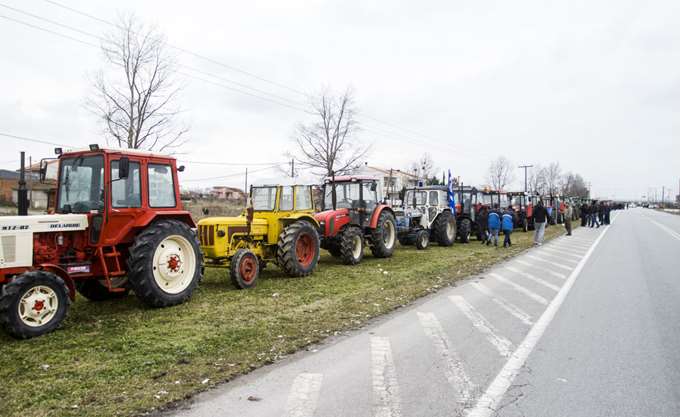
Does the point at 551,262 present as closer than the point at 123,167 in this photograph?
No

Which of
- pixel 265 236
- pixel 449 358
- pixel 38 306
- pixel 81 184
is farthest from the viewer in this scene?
pixel 265 236

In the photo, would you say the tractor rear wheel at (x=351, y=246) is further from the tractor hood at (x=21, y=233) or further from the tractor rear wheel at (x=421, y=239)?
the tractor hood at (x=21, y=233)

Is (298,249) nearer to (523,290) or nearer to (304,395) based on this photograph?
(523,290)

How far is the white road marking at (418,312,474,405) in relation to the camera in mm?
4304

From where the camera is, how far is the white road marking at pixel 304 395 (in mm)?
3895

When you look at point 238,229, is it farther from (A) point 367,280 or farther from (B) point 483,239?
(B) point 483,239

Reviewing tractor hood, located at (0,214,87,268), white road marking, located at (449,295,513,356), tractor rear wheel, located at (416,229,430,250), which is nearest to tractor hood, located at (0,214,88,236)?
tractor hood, located at (0,214,87,268)

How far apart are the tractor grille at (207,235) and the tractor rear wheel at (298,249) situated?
143 cm

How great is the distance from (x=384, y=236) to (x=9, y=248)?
31.4 feet

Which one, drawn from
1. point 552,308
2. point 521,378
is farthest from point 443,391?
point 552,308

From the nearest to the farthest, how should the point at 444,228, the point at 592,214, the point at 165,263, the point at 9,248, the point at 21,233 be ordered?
the point at 9,248 < the point at 21,233 < the point at 165,263 < the point at 444,228 < the point at 592,214

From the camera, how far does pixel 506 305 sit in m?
7.84

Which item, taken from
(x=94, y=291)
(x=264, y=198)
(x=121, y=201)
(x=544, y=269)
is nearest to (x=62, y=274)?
(x=121, y=201)

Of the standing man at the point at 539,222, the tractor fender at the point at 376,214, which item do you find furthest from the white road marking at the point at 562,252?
the tractor fender at the point at 376,214
